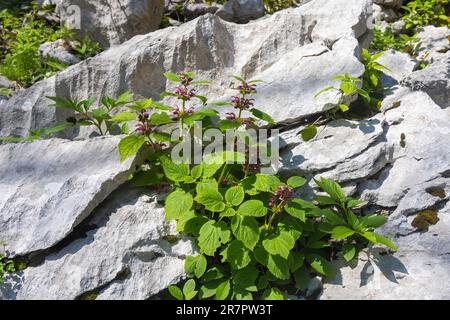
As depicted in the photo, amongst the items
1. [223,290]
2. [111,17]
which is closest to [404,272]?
[223,290]

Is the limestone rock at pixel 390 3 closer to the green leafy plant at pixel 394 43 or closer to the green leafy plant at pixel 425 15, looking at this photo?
the green leafy plant at pixel 425 15

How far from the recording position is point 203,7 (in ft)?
22.9

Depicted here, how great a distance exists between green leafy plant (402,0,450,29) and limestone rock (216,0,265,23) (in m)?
2.23

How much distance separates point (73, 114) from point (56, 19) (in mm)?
3322

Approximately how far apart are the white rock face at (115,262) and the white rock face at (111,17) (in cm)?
366

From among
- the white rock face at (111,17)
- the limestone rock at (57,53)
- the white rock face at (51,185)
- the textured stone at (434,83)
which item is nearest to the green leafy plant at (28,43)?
the limestone rock at (57,53)

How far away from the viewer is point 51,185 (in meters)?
3.48

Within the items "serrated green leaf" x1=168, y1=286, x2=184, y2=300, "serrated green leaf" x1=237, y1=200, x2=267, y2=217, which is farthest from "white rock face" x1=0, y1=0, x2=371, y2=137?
"serrated green leaf" x1=168, y1=286, x2=184, y2=300

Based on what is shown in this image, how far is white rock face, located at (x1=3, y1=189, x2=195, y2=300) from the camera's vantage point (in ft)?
9.96

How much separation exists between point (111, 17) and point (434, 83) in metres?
4.58

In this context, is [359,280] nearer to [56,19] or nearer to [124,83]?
[124,83]

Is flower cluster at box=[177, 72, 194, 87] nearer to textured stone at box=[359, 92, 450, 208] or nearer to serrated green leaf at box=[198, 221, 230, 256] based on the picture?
serrated green leaf at box=[198, 221, 230, 256]

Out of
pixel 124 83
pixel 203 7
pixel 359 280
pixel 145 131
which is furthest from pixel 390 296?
pixel 203 7

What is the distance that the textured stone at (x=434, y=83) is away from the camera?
434 cm
